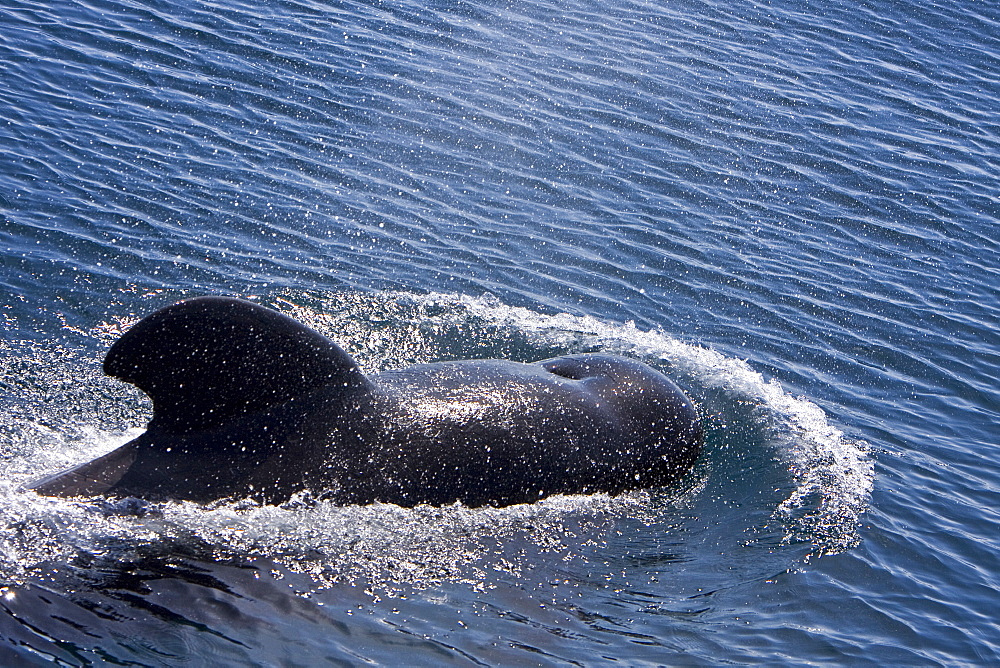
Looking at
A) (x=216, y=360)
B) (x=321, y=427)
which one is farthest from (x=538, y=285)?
(x=216, y=360)

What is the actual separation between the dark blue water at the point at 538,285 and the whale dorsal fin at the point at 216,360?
0.99 metres

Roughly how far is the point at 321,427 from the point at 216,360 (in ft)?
4.01

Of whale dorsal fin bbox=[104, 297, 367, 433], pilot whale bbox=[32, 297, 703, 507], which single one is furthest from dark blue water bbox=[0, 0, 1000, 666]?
whale dorsal fin bbox=[104, 297, 367, 433]

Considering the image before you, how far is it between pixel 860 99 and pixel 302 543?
23.1 metres

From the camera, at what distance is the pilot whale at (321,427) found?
1109 centimetres

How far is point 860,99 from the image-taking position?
29.9 metres

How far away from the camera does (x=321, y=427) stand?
1164cm

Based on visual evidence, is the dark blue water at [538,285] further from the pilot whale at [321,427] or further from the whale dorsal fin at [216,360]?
the whale dorsal fin at [216,360]

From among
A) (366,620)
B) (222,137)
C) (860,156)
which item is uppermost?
(860,156)

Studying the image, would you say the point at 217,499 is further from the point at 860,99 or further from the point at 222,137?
the point at 860,99

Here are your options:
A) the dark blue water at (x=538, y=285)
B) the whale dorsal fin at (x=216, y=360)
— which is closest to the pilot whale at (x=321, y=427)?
the whale dorsal fin at (x=216, y=360)

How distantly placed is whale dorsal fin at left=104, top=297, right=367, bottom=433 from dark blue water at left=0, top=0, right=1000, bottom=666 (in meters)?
0.99

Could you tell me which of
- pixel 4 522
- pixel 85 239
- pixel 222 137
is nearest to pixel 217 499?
pixel 4 522

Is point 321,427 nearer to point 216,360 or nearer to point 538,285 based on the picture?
point 216,360
